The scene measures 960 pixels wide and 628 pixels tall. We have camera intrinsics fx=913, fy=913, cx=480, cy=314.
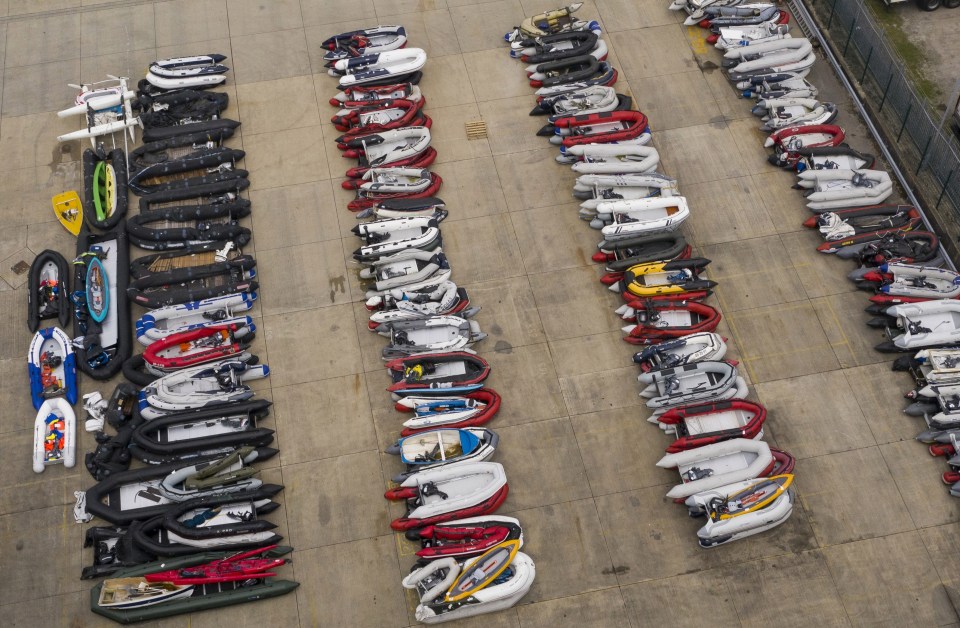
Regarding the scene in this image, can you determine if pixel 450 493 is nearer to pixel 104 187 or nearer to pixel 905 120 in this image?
pixel 104 187

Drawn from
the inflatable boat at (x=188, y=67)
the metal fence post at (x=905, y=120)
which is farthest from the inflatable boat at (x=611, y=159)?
the inflatable boat at (x=188, y=67)

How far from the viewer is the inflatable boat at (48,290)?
2561 cm

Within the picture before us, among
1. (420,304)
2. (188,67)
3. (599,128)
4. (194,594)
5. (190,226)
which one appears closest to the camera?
(194,594)

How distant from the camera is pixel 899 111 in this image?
96.8 ft

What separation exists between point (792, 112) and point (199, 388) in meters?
20.0

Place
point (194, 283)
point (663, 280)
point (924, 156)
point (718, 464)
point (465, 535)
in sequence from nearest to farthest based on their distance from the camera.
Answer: point (465, 535) < point (718, 464) < point (663, 280) < point (194, 283) < point (924, 156)

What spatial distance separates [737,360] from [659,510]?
193 inches

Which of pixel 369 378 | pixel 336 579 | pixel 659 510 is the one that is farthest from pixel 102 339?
pixel 659 510

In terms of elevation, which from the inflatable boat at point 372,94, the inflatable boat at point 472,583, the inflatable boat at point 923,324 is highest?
the inflatable boat at point 372,94

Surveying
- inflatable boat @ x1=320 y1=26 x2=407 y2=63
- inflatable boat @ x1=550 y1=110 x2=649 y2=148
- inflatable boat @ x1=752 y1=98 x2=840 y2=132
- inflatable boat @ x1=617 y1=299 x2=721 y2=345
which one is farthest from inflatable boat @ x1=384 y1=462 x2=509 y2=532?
inflatable boat @ x1=320 y1=26 x2=407 y2=63

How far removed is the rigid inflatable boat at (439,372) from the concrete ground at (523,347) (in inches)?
26.0

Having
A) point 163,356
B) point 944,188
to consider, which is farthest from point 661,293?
point 163,356

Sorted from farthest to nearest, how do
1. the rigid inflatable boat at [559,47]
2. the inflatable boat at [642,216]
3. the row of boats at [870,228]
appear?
the rigid inflatable boat at [559,47] < the inflatable boat at [642,216] < the row of boats at [870,228]

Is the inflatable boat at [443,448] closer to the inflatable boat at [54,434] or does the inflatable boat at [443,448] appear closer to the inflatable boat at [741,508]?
the inflatable boat at [741,508]
